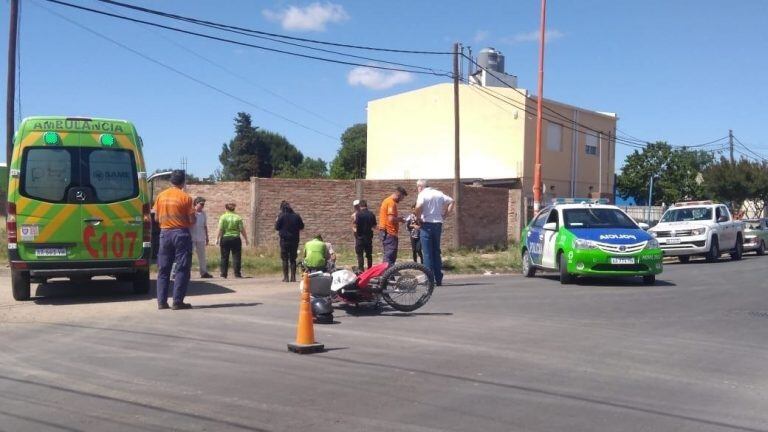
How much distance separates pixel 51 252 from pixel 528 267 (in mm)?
9583

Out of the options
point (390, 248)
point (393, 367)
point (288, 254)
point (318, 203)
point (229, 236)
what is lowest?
point (393, 367)

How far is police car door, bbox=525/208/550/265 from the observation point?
15.9 m

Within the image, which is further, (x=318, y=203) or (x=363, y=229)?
Result: (x=318, y=203)

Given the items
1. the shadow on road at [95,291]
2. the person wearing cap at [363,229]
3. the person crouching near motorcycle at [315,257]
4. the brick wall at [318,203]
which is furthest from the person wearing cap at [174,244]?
the brick wall at [318,203]

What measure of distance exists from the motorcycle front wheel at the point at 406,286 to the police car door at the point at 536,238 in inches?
231

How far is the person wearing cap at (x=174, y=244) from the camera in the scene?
1070cm

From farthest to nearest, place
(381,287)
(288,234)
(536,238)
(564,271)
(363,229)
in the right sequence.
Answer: (363,229)
(536,238)
(288,234)
(564,271)
(381,287)

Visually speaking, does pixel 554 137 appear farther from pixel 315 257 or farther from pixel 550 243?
pixel 315 257

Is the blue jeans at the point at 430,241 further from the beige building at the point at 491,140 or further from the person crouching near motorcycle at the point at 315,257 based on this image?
the beige building at the point at 491,140

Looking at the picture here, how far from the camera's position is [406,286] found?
34.0 feet

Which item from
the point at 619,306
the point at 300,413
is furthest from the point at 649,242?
the point at 300,413

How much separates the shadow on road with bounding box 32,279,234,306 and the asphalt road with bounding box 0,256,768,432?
0.31 metres

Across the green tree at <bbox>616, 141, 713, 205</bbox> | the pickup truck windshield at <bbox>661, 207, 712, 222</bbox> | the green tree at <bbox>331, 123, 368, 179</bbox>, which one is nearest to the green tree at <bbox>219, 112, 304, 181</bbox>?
the green tree at <bbox>331, 123, 368, 179</bbox>

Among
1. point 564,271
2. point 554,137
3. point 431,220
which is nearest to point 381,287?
point 431,220
